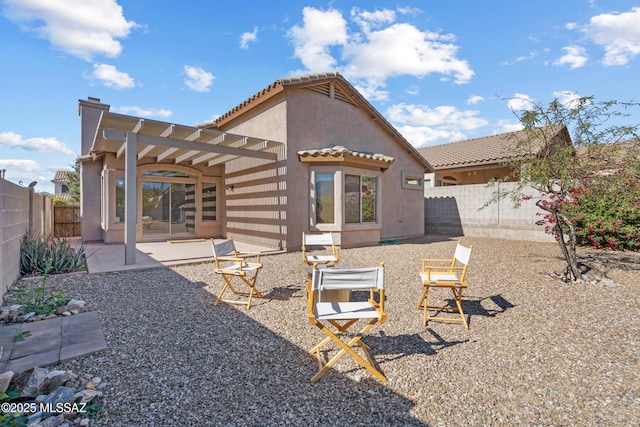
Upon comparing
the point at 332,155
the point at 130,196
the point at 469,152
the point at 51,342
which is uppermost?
the point at 469,152

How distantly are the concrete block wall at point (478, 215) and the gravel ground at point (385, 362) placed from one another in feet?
22.6

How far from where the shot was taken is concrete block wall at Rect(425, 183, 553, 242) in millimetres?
12492

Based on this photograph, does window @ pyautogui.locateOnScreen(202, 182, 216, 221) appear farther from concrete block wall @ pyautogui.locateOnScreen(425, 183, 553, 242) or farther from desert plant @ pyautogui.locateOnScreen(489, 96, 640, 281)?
desert plant @ pyautogui.locateOnScreen(489, 96, 640, 281)

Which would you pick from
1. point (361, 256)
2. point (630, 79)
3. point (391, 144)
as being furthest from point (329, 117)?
point (630, 79)

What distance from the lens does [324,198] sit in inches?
431

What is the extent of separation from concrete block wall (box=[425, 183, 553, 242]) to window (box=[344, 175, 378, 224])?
4.34 metres

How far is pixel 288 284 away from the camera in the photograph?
6.48m

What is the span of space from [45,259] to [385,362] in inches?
313

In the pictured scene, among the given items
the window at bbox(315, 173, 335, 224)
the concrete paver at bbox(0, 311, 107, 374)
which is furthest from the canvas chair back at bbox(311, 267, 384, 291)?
the window at bbox(315, 173, 335, 224)

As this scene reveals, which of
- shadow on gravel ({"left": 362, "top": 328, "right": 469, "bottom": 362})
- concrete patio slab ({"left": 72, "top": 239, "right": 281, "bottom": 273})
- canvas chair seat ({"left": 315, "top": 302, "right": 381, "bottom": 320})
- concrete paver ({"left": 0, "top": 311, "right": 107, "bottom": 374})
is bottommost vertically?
shadow on gravel ({"left": 362, "top": 328, "right": 469, "bottom": 362})

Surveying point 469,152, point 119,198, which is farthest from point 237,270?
point 469,152

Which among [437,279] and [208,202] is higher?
[208,202]

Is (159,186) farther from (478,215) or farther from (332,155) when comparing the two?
(478,215)

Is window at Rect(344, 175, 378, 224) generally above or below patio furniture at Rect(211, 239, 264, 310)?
above
